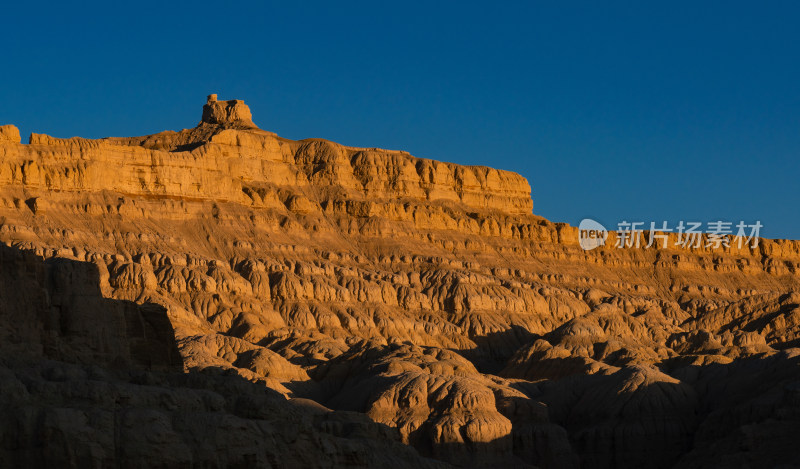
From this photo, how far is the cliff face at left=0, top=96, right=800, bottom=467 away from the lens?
93.2 meters

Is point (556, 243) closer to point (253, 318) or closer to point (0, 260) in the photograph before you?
point (253, 318)

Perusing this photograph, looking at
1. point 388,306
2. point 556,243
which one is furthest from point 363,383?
point 556,243

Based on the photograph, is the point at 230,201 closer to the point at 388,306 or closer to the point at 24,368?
the point at 388,306

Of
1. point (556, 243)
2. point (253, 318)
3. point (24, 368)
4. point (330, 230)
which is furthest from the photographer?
point (556, 243)

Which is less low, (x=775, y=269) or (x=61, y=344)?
(x=775, y=269)

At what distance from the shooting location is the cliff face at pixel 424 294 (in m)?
93.2

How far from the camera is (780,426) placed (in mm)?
74312

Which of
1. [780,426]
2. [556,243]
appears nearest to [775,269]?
[556,243]

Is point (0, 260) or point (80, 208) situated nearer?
point (0, 260)

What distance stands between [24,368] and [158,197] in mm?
96327

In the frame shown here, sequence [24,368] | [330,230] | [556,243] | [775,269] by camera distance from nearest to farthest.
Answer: [24,368] → [330,230] → [556,243] → [775,269]

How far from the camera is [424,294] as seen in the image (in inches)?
5704

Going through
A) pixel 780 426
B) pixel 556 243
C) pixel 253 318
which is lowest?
pixel 780 426

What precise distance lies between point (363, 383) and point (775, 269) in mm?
104368
